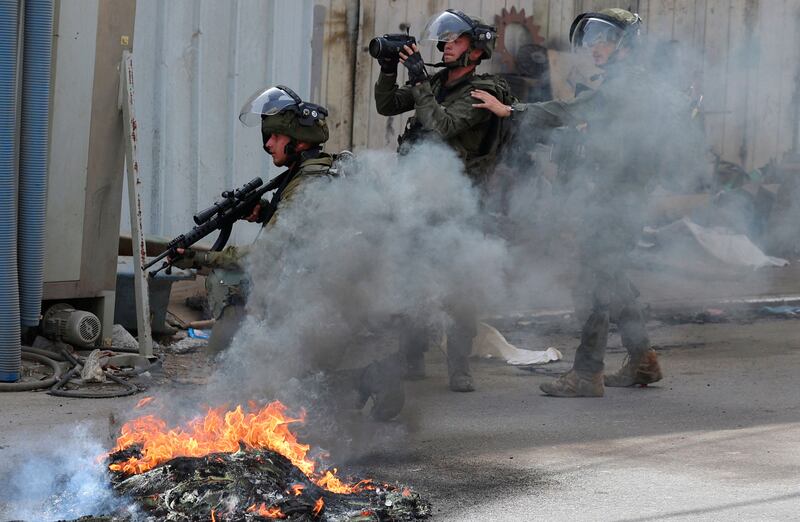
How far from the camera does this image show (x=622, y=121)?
6.25 metres

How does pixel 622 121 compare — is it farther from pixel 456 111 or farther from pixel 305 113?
pixel 305 113

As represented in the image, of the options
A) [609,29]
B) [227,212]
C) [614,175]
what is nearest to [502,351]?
[614,175]

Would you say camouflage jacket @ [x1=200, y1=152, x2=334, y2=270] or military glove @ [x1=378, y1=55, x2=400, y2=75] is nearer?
camouflage jacket @ [x1=200, y1=152, x2=334, y2=270]

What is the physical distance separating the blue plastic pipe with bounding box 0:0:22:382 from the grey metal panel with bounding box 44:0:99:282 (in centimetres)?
51

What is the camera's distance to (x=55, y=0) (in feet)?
21.3

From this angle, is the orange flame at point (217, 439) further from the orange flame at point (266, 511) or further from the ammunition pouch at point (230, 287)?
the ammunition pouch at point (230, 287)

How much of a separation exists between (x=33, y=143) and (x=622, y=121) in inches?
127

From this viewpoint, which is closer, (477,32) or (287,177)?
(287,177)

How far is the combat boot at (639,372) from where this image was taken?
6.44 metres

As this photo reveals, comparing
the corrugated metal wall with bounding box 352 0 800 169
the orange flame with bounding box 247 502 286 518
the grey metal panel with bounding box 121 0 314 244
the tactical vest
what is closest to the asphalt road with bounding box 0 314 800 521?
the orange flame with bounding box 247 502 286 518

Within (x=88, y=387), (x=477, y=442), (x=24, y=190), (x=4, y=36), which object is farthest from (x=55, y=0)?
(x=477, y=442)

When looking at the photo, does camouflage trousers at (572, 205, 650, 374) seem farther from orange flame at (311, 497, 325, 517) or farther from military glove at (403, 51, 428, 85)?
orange flame at (311, 497, 325, 517)

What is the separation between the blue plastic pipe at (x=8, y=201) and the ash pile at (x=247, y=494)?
2.30 meters

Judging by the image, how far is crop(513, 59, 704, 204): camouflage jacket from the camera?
6.18 m
